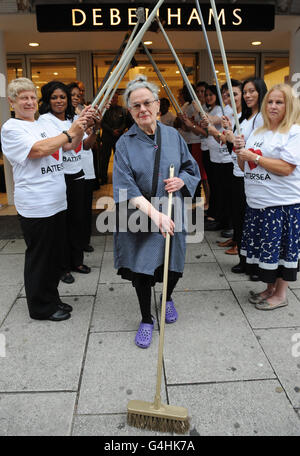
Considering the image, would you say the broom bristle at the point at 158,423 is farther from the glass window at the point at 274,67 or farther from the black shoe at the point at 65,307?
the glass window at the point at 274,67

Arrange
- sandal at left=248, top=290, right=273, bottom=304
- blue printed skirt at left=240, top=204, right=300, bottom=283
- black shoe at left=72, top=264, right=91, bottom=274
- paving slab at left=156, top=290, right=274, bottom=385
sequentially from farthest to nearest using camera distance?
black shoe at left=72, top=264, right=91, bottom=274
sandal at left=248, top=290, right=273, bottom=304
blue printed skirt at left=240, top=204, right=300, bottom=283
paving slab at left=156, top=290, right=274, bottom=385

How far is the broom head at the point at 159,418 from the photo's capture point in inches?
86.1

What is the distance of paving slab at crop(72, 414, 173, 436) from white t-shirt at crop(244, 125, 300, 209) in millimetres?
1999

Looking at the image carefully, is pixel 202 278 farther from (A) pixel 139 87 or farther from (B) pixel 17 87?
(B) pixel 17 87

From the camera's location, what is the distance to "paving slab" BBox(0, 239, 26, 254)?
534 centimetres

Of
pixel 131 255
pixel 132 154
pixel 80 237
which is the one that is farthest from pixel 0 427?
pixel 80 237

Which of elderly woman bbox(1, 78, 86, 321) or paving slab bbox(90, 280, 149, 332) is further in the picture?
paving slab bbox(90, 280, 149, 332)

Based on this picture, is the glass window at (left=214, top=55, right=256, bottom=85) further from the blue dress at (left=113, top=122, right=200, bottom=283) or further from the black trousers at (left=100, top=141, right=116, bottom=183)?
the blue dress at (left=113, top=122, right=200, bottom=283)

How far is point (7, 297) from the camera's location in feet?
13.0

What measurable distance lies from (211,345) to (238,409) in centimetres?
73

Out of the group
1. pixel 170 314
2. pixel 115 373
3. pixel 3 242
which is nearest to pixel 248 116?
pixel 170 314

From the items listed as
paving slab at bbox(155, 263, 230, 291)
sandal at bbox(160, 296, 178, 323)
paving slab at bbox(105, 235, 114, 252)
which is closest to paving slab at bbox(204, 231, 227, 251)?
paving slab at bbox(155, 263, 230, 291)
